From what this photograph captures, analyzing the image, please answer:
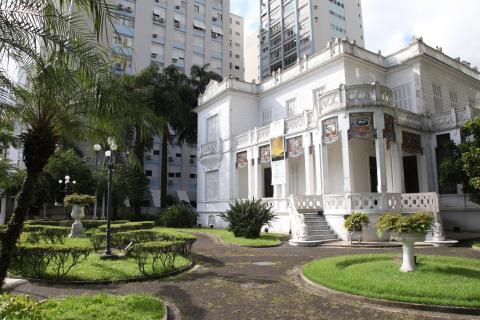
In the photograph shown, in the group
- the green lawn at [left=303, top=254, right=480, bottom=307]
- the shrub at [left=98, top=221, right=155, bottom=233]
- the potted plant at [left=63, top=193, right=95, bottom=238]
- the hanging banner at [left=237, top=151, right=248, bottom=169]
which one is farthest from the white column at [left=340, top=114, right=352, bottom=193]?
the potted plant at [left=63, top=193, right=95, bottom=238]

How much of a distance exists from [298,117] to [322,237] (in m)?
7.47

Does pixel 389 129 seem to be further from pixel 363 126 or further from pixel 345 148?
pixel 345 148

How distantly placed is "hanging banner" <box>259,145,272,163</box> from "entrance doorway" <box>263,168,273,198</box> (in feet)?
9.10

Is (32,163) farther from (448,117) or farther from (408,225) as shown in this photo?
(448,117)

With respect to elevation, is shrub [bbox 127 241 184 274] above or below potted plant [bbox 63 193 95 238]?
below

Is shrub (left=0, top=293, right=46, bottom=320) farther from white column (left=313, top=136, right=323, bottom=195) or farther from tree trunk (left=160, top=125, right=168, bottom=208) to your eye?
tree trunk (left=160, top=125, right=168, bottom=208)

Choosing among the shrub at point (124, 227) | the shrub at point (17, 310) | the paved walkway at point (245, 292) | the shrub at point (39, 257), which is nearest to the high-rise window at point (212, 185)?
the shrub at point (124, 227)

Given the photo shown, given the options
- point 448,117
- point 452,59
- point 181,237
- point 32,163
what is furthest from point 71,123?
point 452,59

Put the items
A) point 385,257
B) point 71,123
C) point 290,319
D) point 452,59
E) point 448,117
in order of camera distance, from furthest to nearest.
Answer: point 452,59, point 448,117, point 385,257, point 71,123, point 290,319

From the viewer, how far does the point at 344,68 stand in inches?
746

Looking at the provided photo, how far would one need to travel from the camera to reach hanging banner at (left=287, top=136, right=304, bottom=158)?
19.4m

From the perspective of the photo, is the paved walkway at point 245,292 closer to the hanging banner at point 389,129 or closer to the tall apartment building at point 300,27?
the hanging banner at point 389,129

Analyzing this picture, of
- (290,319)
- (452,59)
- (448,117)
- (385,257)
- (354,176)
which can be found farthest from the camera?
A: (452,59)

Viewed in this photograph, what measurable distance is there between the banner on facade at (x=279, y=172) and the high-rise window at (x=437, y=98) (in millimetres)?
9370
